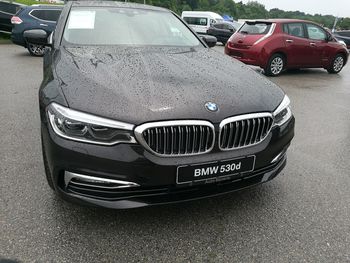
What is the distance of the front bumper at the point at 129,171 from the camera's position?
83.4 inches

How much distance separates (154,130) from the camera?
2.12m

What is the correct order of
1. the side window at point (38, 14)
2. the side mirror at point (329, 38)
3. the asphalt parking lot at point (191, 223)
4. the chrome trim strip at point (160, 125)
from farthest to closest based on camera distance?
the side window at point (38, 14)
the side mirror at point (329, 38)
the asphalt parking lot at point (191, 223)
the chrome trim strip at point (160, 125)

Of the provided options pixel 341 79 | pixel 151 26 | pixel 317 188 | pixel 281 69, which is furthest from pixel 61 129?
pixel 341 79

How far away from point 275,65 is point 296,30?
1.22 meters

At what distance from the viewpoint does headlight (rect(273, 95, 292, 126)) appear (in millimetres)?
2565

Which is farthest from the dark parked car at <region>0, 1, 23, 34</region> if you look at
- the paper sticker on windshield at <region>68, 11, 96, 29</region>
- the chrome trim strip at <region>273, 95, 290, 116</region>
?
the chrome trim strip at <region>273, 95, 290, 116</region>

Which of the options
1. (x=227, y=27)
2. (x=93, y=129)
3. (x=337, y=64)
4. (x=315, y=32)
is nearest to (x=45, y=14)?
(x=315, y=32)

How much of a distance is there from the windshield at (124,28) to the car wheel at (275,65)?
A: 5.78 m

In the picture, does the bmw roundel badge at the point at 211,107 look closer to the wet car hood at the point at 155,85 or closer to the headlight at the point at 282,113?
the wet car hood at the point at 155,85

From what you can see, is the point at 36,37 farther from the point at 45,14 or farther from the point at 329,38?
the point at 329,38

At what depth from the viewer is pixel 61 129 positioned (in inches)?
86.4

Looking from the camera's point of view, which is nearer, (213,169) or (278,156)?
(213,169)

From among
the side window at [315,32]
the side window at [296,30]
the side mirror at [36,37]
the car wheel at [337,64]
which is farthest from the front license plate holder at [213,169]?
the car wheel at [337,64]

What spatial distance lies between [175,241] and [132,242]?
0.30 m
